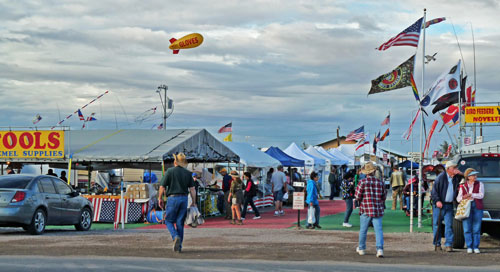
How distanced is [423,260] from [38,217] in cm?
911

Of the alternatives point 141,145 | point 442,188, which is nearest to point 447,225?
point 442,188

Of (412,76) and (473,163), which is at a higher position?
(412,76)

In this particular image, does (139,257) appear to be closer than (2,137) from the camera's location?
Yes

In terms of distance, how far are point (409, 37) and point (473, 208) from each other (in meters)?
7.03

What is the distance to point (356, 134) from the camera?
48.9m

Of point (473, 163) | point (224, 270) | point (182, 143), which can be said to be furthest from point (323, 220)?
point (224, 270)

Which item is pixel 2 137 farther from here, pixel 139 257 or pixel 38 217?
pixel 139 257

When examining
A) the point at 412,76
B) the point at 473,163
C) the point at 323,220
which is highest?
the point at 412,76

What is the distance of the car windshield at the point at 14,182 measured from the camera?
15.8 metres

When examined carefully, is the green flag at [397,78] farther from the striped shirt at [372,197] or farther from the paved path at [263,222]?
the striped shirt at [372,197]

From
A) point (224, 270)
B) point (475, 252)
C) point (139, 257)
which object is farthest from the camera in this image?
point (475, 252)

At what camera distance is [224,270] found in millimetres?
9602

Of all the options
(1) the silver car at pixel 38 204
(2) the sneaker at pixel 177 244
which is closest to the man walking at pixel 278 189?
(1) the silver car at pixel 38 204

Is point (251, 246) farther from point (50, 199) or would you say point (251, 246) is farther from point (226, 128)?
point (226, 128)
